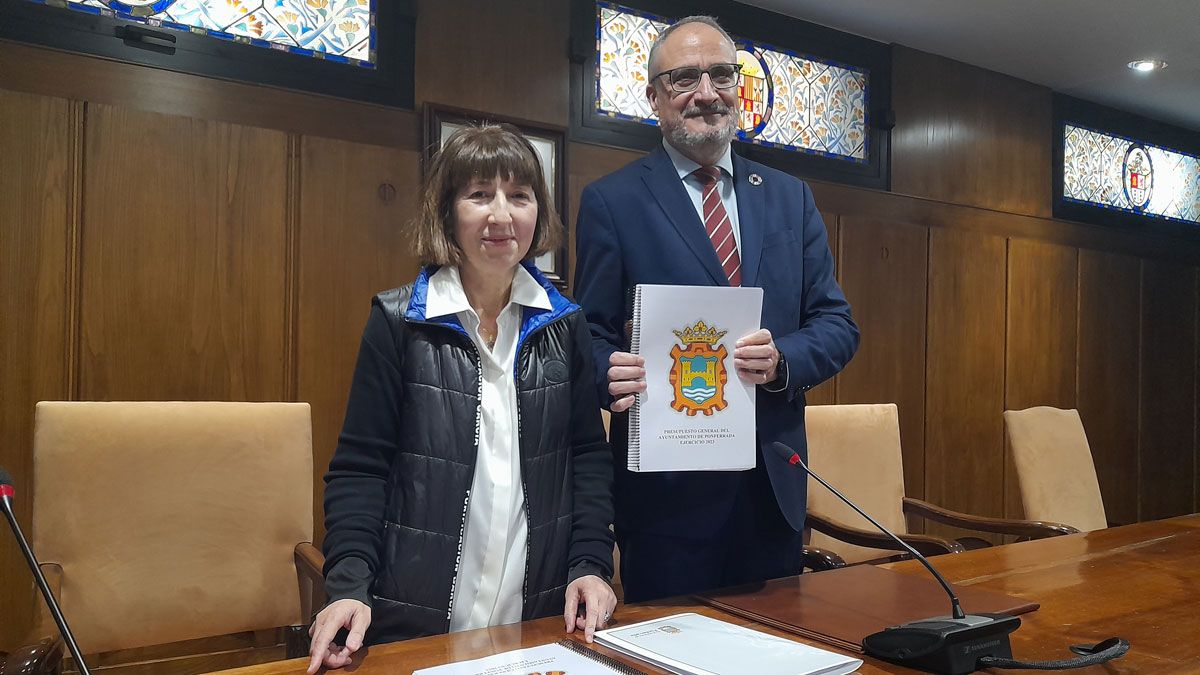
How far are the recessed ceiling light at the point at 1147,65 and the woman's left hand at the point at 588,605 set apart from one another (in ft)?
16.7

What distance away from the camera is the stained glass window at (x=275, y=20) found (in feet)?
8.46

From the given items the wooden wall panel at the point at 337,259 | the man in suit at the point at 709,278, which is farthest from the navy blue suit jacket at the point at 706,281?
the wooden wall panel at the point at 337,259

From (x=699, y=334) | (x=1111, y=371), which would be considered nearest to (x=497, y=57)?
(x=699, y=334)

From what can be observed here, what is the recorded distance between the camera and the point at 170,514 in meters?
1.73

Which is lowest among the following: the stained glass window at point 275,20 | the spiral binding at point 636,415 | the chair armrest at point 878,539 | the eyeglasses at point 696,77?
the chair armrest at point 878,539

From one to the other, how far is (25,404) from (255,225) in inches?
33.7

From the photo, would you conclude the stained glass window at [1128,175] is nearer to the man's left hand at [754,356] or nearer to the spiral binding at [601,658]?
the man's left hand at [754,356]

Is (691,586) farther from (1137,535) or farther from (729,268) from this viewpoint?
(1137,535)

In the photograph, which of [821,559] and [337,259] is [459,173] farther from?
[337,259]

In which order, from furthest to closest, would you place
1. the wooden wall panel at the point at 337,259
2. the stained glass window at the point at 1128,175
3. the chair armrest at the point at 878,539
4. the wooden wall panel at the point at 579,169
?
the stained glass window at the point at 1128,175 → the wooden wall panel at the point at 579,169 → the wooden wall panel at the point at 337,259 → the chair armrest at the point at 878,539

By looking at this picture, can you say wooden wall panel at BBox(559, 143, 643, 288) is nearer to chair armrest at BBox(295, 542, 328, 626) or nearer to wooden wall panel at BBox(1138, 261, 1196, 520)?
chair armrest at BBox(295, 542, 328, 626)

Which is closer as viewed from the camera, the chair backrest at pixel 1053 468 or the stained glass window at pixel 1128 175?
the chair backrest at pixel 1053 468

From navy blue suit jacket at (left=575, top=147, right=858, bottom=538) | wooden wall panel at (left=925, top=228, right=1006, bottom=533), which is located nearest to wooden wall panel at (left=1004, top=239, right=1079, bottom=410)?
Answer: wooden wall panel at (left=925, top=228, right=1006, bottom=533)

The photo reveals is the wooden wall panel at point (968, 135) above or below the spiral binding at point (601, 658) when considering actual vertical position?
above
